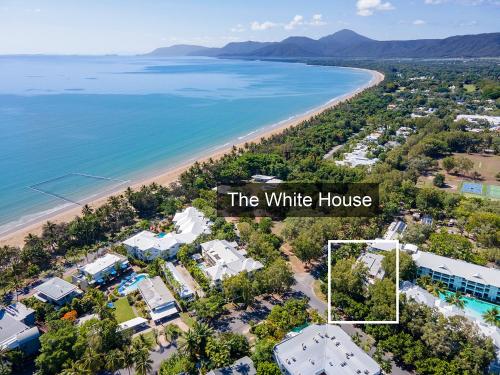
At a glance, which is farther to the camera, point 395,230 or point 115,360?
point 395,230

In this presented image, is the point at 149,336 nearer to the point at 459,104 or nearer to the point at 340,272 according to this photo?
the point at 340,272

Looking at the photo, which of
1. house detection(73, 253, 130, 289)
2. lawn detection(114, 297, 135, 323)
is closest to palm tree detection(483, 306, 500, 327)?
lawn detection(114, 297, 135, 323)

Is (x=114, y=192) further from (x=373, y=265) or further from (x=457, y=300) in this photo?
(x=457, y=300)

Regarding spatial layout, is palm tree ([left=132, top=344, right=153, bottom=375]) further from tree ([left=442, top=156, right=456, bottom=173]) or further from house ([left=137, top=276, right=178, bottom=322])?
tree ([left=442, top=156, right=456, bottom=173])

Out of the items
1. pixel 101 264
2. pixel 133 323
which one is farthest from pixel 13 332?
pixel 101 264

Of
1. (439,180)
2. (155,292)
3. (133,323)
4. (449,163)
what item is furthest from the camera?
(449,163)

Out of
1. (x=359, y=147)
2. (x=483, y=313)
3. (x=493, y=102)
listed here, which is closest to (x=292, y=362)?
(x=483, y=313)
